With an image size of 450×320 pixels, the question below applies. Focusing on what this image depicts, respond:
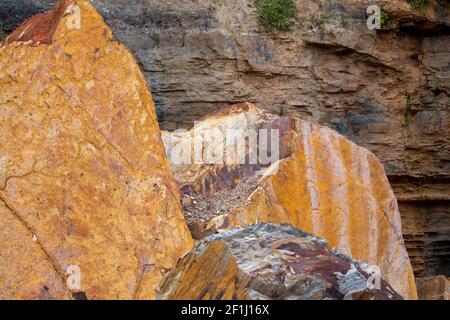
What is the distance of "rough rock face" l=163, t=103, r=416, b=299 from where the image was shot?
543cm

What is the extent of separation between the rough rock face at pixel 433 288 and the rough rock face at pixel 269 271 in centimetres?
435

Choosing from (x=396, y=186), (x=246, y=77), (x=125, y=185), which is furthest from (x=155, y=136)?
(x=396, y=186)

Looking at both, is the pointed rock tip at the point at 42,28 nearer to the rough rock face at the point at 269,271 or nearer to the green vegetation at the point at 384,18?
Answer: the rough rock face at the point at 269,271

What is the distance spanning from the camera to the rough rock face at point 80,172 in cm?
443

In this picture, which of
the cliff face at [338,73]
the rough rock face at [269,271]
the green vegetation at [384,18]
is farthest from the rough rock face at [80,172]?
the green vegetation at [384,18]

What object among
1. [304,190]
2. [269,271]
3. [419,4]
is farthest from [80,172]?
[419,4]

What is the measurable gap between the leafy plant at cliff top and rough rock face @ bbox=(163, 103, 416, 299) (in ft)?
13.2

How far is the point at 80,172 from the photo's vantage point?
15.3ft

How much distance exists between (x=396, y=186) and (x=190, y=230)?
5.50 m

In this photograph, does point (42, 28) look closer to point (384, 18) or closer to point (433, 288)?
point (433, 288)

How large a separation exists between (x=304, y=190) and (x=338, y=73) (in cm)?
467

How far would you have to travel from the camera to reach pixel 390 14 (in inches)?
399
